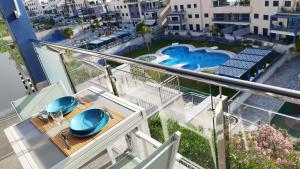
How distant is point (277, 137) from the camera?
3027 mm

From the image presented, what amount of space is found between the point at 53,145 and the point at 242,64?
15587 mm

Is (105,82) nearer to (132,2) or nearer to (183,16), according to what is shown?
(183,16)

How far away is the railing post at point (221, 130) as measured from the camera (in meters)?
1.53

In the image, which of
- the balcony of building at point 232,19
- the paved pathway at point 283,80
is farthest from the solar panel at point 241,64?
the balcony of building at point 232,19

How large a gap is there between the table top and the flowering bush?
0.84 meters

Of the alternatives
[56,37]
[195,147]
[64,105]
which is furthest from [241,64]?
[56,37]

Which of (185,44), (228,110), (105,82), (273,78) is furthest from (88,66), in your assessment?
(185,44)

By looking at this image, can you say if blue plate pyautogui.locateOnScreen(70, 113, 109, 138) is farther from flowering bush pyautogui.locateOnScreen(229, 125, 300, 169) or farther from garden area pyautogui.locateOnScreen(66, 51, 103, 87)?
garden area pyautogui.locateOnScreen(66, 51, 103, 87)

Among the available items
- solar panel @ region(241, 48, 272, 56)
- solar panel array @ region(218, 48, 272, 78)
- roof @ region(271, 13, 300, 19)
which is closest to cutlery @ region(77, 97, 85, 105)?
solar panel array @ region(218, 48, 272, 78)

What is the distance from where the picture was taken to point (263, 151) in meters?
2.52

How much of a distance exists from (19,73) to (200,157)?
4.74m

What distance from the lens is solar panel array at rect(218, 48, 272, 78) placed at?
15172 millimetres

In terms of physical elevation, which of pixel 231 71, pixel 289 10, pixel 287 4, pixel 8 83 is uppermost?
pixel 8 83

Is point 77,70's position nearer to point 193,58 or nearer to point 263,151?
point 263,151
